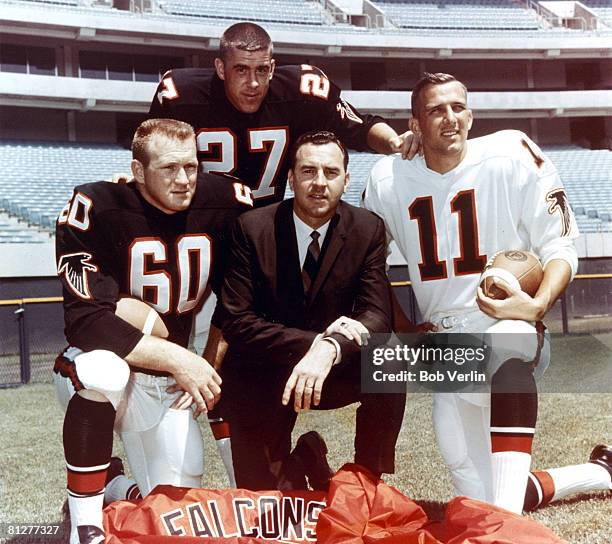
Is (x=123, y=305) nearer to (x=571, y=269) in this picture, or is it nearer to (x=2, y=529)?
(x=2, y=529)

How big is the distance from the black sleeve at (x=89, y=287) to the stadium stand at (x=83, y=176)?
811 mm

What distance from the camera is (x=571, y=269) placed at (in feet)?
→ 5.62

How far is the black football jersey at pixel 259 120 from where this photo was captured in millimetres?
1969

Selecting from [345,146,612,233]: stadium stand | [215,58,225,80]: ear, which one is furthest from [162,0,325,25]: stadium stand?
[345,146,612,233]: stadium stand

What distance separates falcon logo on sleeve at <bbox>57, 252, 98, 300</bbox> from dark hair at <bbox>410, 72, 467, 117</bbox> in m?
0.92

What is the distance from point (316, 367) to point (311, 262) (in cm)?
30

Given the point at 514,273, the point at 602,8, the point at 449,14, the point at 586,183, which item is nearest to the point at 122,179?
the point at 514,273

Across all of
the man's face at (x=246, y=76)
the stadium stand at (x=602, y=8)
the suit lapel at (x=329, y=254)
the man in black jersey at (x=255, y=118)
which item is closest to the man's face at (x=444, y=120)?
the man in black jersey at (x=255, y=118)

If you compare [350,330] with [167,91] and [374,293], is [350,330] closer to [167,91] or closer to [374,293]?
[374,293]

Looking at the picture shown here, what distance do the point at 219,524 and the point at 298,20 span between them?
1.80m

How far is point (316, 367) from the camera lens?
1.60 meters

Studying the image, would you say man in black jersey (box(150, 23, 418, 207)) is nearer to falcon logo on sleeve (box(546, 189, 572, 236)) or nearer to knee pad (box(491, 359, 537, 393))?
falcon logo on sleeve (box(546, 189, 572, 236))

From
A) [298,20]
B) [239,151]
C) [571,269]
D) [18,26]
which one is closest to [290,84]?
[239,151]

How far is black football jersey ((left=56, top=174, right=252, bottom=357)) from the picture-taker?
1666 mm
